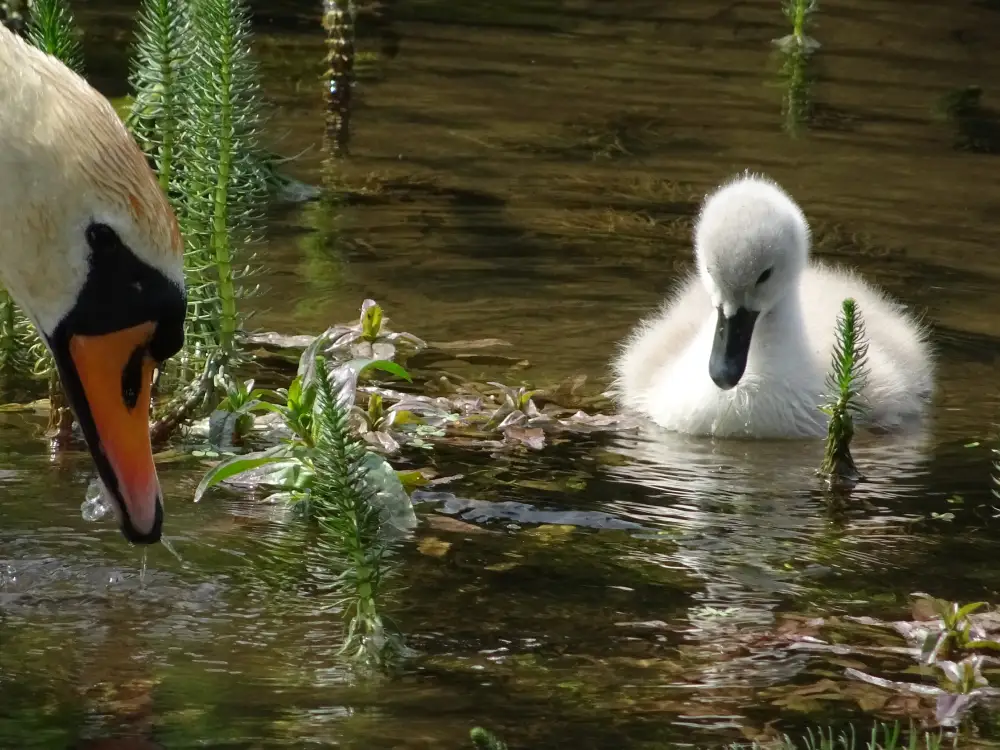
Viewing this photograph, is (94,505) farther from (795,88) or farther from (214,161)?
(795,88)

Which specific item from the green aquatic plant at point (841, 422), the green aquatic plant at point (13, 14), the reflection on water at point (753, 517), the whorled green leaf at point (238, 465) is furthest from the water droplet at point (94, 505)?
the green aquatic plant at point (13, 14)

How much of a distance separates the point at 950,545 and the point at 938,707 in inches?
45.8

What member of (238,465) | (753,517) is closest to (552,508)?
(753,517)

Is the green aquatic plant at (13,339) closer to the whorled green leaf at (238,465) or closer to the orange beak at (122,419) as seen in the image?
the whorled green leaf at (238,465)

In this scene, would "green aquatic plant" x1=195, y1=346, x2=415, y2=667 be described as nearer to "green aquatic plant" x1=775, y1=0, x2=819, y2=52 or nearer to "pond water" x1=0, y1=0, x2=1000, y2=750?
"pond water" x1=0, y1=0, x2=1000, y2=750

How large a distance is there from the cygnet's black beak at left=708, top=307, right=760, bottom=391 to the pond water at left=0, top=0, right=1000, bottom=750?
0.73 feet

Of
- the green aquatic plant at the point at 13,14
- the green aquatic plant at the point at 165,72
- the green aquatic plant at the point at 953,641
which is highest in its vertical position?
the green aquatic plant at the point at 13,14

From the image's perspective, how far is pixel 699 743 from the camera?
3584 millimetres

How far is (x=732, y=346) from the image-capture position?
6.09m

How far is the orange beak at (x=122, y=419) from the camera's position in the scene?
12.7 feet

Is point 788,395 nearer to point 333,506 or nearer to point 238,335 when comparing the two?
point 238,335

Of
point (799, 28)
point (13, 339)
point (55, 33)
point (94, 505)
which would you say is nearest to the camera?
point (94, 505)

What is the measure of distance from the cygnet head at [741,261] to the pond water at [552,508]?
1.06ft

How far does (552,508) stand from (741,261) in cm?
134
